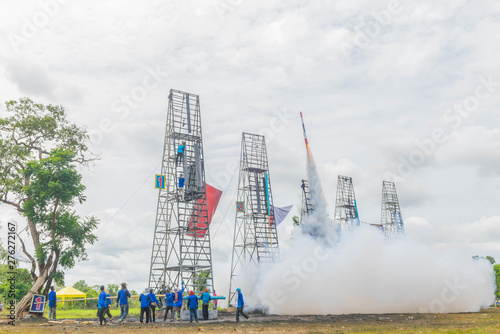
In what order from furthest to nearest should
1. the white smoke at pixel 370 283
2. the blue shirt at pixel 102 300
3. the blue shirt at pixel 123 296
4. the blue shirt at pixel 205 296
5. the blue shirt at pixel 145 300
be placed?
the white smoke at pixel 370 283, the blue shirt at pixel 205 296, the blue shirt at pixel 145 300, the blue shirt at pixel 123 296, the blue shirt at pixel 102 300

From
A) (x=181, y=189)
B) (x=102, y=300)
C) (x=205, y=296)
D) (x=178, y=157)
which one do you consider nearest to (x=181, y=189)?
(x=181, y=189)

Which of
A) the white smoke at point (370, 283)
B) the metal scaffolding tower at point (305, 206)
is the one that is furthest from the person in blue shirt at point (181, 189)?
the metal scaffolding tower at point (305, 206)

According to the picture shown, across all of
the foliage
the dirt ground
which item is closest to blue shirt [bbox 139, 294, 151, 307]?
the dirt ground

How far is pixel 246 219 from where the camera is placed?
51.2 m

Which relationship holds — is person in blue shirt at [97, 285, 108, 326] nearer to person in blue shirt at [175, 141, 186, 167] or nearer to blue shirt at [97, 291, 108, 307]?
blue shirt at [97, 291, 108, 307]

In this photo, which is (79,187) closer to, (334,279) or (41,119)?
(41,119)

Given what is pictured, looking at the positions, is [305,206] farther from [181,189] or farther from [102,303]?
[102,303]

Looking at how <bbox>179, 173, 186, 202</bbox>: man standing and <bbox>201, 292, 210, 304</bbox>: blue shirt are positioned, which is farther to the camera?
<bbox>179, 173, 186, 202</bbox>: man standing

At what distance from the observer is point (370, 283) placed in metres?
37.2

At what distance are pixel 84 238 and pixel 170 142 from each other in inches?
479

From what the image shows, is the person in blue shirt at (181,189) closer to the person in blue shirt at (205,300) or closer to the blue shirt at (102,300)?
the person in blue shirt at (205,300)

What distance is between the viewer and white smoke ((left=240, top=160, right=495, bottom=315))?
3656 centimetres

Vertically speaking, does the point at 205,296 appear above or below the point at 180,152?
below

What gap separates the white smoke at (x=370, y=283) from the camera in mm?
36562
